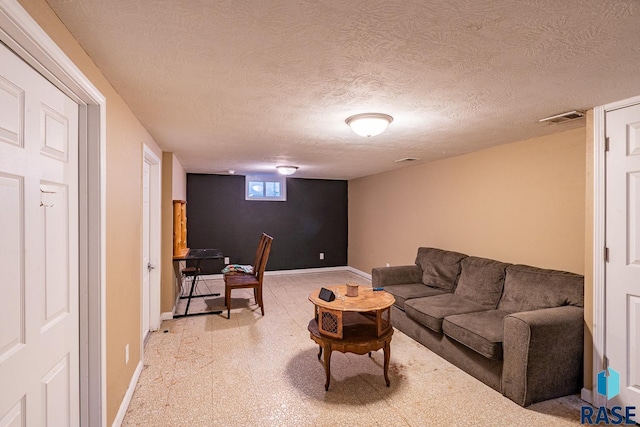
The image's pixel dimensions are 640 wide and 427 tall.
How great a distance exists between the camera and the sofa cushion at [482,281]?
10.3ft

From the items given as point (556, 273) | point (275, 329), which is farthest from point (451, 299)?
point (275, 329)

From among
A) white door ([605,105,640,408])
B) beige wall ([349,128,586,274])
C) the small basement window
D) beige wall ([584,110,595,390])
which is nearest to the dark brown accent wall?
the small basement window

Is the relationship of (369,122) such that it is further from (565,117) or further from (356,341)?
(356,341)

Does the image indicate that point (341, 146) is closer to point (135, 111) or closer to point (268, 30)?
point (135, 111)

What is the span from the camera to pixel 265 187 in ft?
21.7

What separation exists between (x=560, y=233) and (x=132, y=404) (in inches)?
155

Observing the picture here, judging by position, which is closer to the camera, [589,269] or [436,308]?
[589,269]

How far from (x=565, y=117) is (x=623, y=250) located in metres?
1.08

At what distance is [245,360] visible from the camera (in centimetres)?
288

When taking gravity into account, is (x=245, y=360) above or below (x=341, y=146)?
below

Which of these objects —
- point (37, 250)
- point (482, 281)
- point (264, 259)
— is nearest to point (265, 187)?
point (264, 259)

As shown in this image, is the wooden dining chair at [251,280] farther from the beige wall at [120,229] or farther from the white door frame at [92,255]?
the white door frame at [92,255]

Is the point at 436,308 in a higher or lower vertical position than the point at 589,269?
lower

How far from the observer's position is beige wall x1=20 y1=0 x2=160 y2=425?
5.70ft
